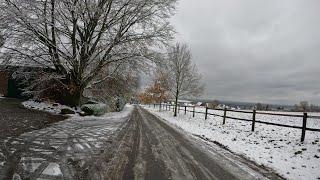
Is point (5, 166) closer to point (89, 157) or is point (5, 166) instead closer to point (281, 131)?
point (89, 157)

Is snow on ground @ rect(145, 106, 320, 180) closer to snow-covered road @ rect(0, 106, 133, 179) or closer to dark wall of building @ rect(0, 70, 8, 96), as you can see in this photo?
snow-covered road @ rect(0, 106, 133, 179)

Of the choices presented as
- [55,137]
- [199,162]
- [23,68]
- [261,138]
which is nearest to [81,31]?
[23,68]

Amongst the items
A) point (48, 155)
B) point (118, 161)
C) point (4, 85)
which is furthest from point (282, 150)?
point (4, 85)

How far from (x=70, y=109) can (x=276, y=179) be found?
679 inches

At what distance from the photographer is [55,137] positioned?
1023 centimetres

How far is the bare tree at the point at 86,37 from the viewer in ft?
58.7

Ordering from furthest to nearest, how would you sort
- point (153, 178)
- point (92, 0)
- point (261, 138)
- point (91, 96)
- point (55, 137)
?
point (91, 96) → point (92, 0) → point (261, 138) → point (55, 137) → point (153, 178)

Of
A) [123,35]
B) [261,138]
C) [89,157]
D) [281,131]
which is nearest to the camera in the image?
[89,157]

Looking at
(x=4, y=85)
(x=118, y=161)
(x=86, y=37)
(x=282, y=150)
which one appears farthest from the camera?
(x=4, y=85)

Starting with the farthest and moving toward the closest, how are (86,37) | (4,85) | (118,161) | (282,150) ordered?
1. (4,85)
2. (86,37)
3. (282,150)
4. (118,161)

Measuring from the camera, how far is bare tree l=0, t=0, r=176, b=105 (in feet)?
58.7

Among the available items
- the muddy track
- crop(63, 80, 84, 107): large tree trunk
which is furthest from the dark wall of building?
the muddy track

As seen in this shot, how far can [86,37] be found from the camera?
65.2ft

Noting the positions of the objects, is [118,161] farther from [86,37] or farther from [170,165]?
[86,37]
